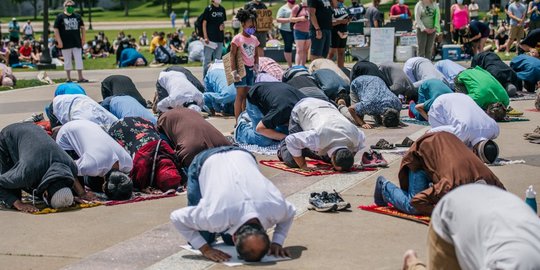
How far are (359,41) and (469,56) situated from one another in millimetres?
3089

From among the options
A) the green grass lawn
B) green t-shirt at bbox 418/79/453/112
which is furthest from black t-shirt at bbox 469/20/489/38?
green t-shirt at bbox 418/79/453/112

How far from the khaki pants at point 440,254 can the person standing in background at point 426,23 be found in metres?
15.3

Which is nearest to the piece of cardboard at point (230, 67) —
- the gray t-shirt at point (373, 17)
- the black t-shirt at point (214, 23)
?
the black t-shirt at point (214, 23)

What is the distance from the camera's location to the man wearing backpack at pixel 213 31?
1783 centimetres

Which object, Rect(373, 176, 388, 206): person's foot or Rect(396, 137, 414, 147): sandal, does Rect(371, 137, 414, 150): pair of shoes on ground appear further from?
Rect(373, 176, 388, 206): person's foot

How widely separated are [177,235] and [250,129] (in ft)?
13.7

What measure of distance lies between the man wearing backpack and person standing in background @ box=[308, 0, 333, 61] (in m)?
1.85

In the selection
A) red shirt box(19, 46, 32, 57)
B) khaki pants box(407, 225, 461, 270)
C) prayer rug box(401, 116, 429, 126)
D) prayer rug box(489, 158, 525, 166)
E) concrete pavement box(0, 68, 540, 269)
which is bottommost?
red shirt box(19, 46, 32, 57)

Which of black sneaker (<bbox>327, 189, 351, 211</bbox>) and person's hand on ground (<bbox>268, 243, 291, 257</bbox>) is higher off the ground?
person's hand on ground (<bbox>268, 243, 291, 257</bbox>)

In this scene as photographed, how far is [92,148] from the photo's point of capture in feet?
28.9

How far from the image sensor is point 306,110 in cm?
1003

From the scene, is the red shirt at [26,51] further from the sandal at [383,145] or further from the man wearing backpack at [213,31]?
the sandal at [383,145]

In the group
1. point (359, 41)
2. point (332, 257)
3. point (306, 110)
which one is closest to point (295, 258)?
point (332, 257)

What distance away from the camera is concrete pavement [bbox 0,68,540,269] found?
6695 mm
